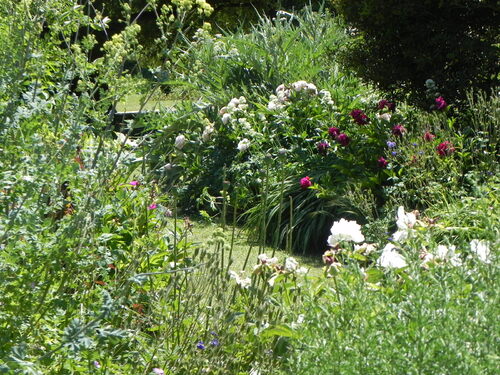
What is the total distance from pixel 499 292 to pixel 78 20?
2.14 metres

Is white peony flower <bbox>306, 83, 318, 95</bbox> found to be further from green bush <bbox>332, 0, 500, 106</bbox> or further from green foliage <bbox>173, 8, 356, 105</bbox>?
green foliage <bbox>173, 8, 356, 105</bbox>

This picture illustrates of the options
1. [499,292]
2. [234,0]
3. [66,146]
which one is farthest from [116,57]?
[234,0]

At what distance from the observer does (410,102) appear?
832cm

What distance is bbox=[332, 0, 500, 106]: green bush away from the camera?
7.82 metres

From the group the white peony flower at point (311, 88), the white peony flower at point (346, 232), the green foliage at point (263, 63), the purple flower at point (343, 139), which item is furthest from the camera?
the green foliage at point (263, 63)

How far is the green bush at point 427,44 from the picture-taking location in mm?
7816

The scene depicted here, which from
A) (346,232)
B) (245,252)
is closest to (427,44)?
(245,252)

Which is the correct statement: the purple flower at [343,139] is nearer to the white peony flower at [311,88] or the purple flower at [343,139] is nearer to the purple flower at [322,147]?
the purple flower at [322,147]

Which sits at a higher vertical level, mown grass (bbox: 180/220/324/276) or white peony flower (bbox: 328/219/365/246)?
white peony flower (bbox: 328/219/365/246)

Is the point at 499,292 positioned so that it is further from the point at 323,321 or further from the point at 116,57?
the point at 116,57

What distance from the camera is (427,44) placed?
8008 millimetres

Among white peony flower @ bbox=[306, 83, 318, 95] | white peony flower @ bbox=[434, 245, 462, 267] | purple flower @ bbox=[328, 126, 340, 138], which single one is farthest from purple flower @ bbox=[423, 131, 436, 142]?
white peony flower @ bbox=[434, 245, 462, 267]

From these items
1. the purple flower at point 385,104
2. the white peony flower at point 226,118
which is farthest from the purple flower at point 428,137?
the white peony flower at point 226,118

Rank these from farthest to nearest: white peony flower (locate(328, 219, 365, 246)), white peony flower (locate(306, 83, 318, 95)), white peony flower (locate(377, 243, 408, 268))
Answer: white peony flower (locate(306, 83, 318, 95)) → white peony flower (locate(328, 219, 365, 246)) → white peony flower (locate(377, 243, 408, 268))
